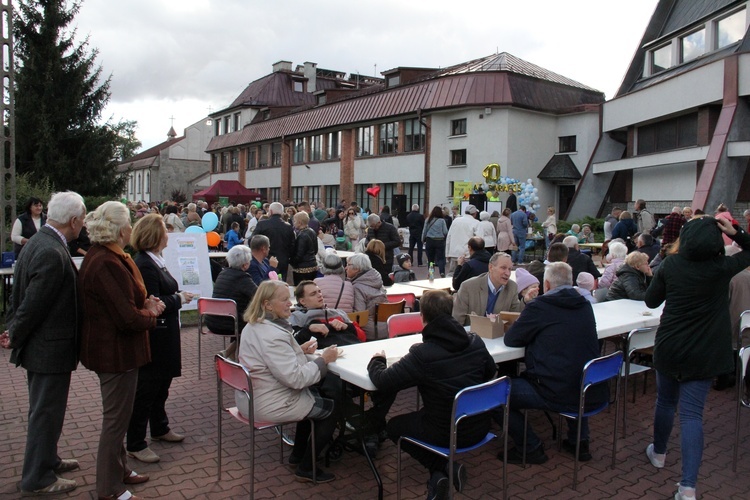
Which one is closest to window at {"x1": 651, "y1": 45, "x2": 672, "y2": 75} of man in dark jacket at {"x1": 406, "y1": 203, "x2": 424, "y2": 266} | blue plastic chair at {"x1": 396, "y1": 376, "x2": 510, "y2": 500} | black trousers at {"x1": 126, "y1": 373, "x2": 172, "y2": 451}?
man in dark jacket at {"x1": 406, "y1": 203, "x2": 424, "y2": 266}

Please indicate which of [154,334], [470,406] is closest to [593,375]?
[470,406]

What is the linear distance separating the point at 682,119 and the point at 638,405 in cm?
1906

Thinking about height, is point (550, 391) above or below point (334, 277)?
below

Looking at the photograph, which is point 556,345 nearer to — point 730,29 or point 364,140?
point 730,29

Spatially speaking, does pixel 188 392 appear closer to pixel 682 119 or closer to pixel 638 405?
pixel 638 405

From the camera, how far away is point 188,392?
643cm

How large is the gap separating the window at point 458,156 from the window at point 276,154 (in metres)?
17.1

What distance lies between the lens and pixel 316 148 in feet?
127

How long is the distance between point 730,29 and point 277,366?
73.8 feet

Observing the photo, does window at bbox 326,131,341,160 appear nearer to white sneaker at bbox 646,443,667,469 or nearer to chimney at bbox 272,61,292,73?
chimney at bbox 272,61,292,73

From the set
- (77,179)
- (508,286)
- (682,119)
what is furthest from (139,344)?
(682,119)

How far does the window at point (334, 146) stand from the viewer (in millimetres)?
36344

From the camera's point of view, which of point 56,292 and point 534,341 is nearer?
point 56,292

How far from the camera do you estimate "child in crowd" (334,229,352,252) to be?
16812 mm
